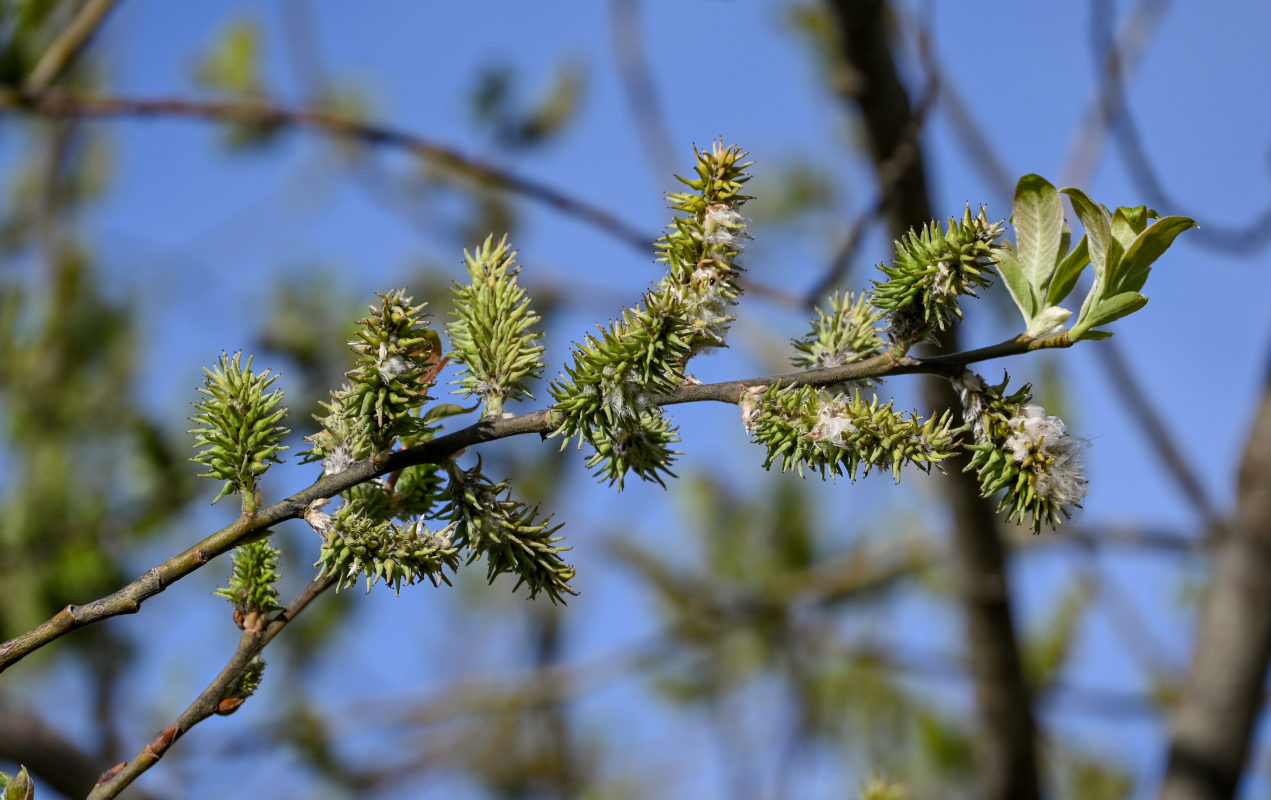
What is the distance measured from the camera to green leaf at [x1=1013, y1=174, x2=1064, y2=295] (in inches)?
27.9

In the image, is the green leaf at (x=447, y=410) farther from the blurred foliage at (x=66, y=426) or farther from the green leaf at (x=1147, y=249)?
the blurred foliage at (x=66, y=426)

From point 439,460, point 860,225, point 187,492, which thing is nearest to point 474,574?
point 187,492

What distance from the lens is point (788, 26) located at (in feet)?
10.4

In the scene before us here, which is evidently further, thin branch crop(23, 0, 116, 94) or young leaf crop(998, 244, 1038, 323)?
thin branch crop(23, 0, 116, 94)

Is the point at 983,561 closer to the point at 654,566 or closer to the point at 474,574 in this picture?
the point at 654,566

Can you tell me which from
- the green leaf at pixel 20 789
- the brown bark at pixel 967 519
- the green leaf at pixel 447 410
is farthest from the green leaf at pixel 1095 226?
the brown bark at pixel 967 519

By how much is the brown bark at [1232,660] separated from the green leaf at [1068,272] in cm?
180

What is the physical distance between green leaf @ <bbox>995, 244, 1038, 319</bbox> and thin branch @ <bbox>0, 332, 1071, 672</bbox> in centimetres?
4

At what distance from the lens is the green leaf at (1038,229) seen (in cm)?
71

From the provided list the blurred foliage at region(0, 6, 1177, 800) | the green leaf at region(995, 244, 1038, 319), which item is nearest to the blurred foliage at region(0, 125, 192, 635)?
the blurred foliage at region(0, 6, 1177, 800)

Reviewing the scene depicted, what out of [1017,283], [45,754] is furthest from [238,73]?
[1017,283]

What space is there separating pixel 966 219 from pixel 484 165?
5.28ft

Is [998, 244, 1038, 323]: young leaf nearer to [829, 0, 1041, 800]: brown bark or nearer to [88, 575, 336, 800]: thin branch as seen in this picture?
[88, 575, 336, 800]: thin branch

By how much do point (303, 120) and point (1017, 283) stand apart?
192 centimetres
